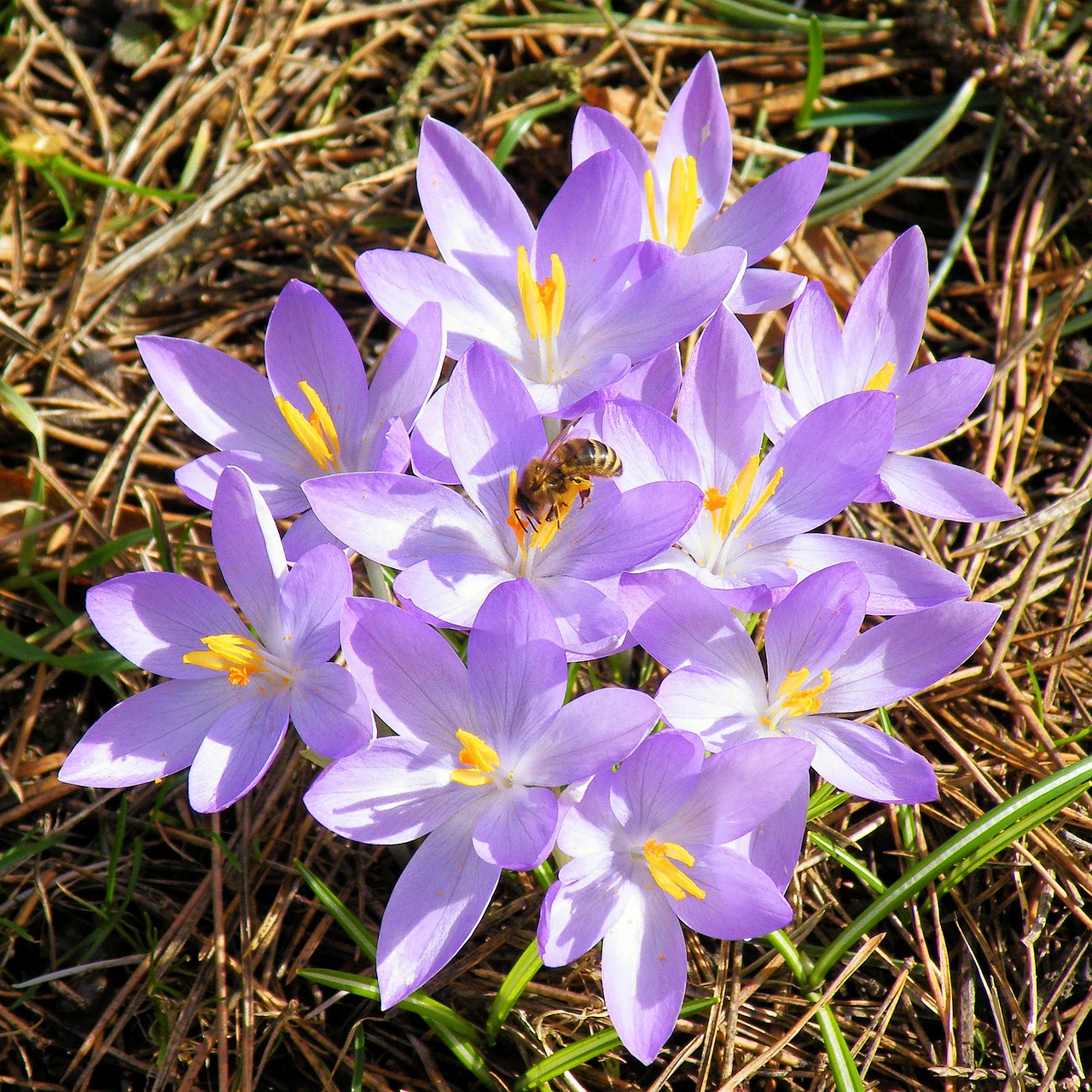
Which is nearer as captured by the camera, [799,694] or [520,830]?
[520,830]

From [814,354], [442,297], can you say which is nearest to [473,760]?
[442,297]

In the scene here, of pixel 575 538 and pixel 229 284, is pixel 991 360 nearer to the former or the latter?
pixel 575 538

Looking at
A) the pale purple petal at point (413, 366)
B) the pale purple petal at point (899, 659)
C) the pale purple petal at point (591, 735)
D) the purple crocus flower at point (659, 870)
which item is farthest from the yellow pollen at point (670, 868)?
the pale purple petal at point (413, 366)

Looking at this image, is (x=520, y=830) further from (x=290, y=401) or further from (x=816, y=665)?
(x=290, y=401)

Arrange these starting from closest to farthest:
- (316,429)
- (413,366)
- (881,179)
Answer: (413,366) → (316,429) → (881,179)

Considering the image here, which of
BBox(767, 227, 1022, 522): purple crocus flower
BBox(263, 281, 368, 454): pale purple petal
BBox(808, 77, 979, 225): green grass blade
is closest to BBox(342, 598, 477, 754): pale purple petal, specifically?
BBox(263, 281, 368, 454): pale purple petal

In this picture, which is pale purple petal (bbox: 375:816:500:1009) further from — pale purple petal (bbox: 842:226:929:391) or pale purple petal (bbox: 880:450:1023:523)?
pale purple petal (bbox: 842:226:929:391)
